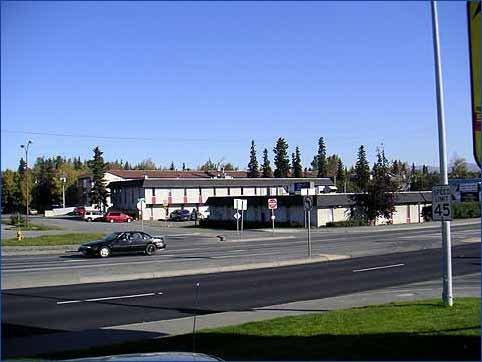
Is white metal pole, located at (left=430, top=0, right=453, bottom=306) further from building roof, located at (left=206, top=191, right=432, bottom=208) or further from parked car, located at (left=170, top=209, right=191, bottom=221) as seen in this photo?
parked car, located at (left=170, top=209, right=191, bottom=221)

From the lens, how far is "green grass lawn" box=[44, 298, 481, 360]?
7.96m

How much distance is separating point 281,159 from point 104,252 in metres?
63.8

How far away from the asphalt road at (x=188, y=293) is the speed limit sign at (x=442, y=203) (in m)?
4.64

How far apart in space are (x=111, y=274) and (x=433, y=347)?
15289 mm

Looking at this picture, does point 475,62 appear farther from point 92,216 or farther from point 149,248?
point 92,216

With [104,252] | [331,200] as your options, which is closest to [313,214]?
[331,200]

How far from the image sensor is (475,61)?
8.77 metres

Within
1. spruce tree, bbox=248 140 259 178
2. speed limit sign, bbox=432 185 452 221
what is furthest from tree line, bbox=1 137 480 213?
speed limit sign, bbox=432 185 452 221

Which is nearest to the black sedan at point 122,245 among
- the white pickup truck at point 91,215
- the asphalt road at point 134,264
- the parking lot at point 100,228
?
the asphalt road at point 134,264

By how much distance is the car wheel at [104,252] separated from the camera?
30.7 m

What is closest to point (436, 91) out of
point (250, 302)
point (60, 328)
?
point (250, 302)

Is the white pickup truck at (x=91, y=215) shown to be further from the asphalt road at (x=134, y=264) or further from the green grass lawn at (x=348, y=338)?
the green grass lawn at (x=348, y=338)

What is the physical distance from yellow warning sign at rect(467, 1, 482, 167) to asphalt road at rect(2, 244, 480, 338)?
7110mm

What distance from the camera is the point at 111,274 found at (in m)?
21.4
